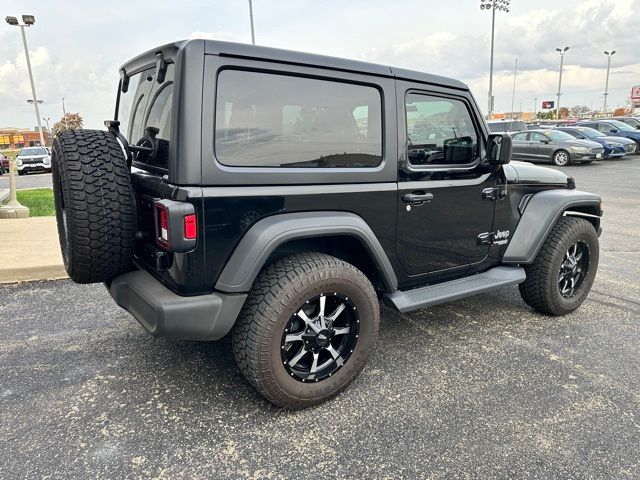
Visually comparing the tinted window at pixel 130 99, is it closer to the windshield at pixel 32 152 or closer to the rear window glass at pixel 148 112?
the rear window glass at pixel 148 112

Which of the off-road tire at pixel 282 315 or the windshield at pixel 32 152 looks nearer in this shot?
the off-road tire at pixel 282 315

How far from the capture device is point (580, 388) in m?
2.79

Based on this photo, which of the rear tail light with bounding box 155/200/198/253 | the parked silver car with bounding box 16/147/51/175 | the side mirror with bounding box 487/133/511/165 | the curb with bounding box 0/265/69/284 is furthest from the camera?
the parked silver car with bounding box 16/147/51/175

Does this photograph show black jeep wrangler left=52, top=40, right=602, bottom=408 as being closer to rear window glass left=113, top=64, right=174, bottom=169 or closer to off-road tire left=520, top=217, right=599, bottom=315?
rear window glass left=113, top=64, right=174, bottom=169

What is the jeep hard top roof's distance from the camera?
225cm

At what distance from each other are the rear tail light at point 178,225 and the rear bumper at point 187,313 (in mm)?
273

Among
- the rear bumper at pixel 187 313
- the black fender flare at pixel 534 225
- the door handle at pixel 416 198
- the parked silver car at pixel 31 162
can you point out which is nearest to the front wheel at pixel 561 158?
the black fender flare at pixel 534 225

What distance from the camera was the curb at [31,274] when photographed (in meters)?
4.66

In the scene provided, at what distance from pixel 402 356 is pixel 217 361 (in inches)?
49.0

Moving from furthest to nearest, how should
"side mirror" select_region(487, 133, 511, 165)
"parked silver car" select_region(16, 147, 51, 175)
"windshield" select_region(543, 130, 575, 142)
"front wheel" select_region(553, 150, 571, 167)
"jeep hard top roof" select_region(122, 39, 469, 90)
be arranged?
"parked silver car" select_region(16, 147, 51, 175), "windshield" select_region(543, 130, 575, 142), "front wheel" select_region(553, 150, 571, 167), "side mirror" select_region(487, 133, 511, 165), "jeep hard top roof" select_region(122, 39, 469, 90)

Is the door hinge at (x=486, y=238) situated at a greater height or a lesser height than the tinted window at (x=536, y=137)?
lesser

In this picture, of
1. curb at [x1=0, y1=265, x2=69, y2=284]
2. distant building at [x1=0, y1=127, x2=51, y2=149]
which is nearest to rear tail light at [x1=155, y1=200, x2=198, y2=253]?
curb at [x1=0, y1=265, x2=69, y2=284]

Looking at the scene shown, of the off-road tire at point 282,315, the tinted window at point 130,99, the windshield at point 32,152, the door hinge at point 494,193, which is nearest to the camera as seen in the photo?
the off-road tire at point 282,315

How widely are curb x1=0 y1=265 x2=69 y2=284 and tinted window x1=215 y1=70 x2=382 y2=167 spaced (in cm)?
341
